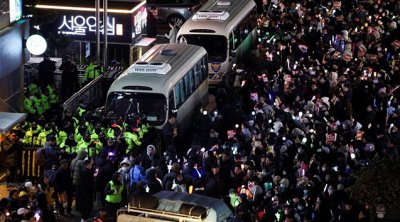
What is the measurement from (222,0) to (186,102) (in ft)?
29.7

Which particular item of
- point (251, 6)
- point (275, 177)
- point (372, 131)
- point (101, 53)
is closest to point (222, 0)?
point (251, 6)

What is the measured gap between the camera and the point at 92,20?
3625cm

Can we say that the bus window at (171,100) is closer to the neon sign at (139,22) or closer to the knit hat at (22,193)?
the neon sign at (139,22)

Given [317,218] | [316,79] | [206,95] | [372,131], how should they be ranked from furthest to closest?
[206,95], [316,79], [372,131], [317,218]

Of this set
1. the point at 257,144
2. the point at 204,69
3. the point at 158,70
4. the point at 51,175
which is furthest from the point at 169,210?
the point at 204,69

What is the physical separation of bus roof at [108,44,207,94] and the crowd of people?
103cm

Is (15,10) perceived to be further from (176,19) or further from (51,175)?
(176,19)

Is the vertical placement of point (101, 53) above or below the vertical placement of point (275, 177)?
below

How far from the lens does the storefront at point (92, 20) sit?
36.0m

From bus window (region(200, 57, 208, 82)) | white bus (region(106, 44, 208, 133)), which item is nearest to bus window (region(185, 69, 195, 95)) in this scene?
white bus (region(106, 44, 208, 133))

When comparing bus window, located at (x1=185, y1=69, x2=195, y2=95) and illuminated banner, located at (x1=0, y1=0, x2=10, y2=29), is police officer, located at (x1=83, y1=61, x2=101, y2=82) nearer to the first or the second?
bus window, located at (x1=185, y1=69, x2=195, y2=95)

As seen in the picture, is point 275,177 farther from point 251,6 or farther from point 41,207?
point 251,6

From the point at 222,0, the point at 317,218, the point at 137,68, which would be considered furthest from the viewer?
the point at 222,0

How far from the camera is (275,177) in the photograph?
77.6ft
